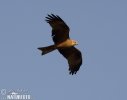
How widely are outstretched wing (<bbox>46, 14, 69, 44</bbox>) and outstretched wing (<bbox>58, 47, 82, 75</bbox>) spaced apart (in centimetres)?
84

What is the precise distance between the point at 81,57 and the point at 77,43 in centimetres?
153

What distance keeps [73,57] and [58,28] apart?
1810 mm

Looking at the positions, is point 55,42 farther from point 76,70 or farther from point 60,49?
point 76,70

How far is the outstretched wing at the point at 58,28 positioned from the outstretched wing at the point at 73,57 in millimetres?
841

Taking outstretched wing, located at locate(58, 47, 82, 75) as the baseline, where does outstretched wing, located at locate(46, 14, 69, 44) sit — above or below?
above

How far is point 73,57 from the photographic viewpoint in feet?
64.1

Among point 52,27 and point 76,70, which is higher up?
point 52,27

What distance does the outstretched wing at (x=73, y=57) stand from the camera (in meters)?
19.2

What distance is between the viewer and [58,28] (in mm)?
18328

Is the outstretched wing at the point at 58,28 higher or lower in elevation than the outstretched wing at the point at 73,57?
higher

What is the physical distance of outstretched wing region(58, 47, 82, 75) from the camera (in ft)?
63.1

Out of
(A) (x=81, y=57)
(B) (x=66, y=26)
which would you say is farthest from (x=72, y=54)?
(B) (x=66, y=26)

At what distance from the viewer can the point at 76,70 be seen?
19734 millimetres

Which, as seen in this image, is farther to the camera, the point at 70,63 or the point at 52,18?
the point at 70,63
